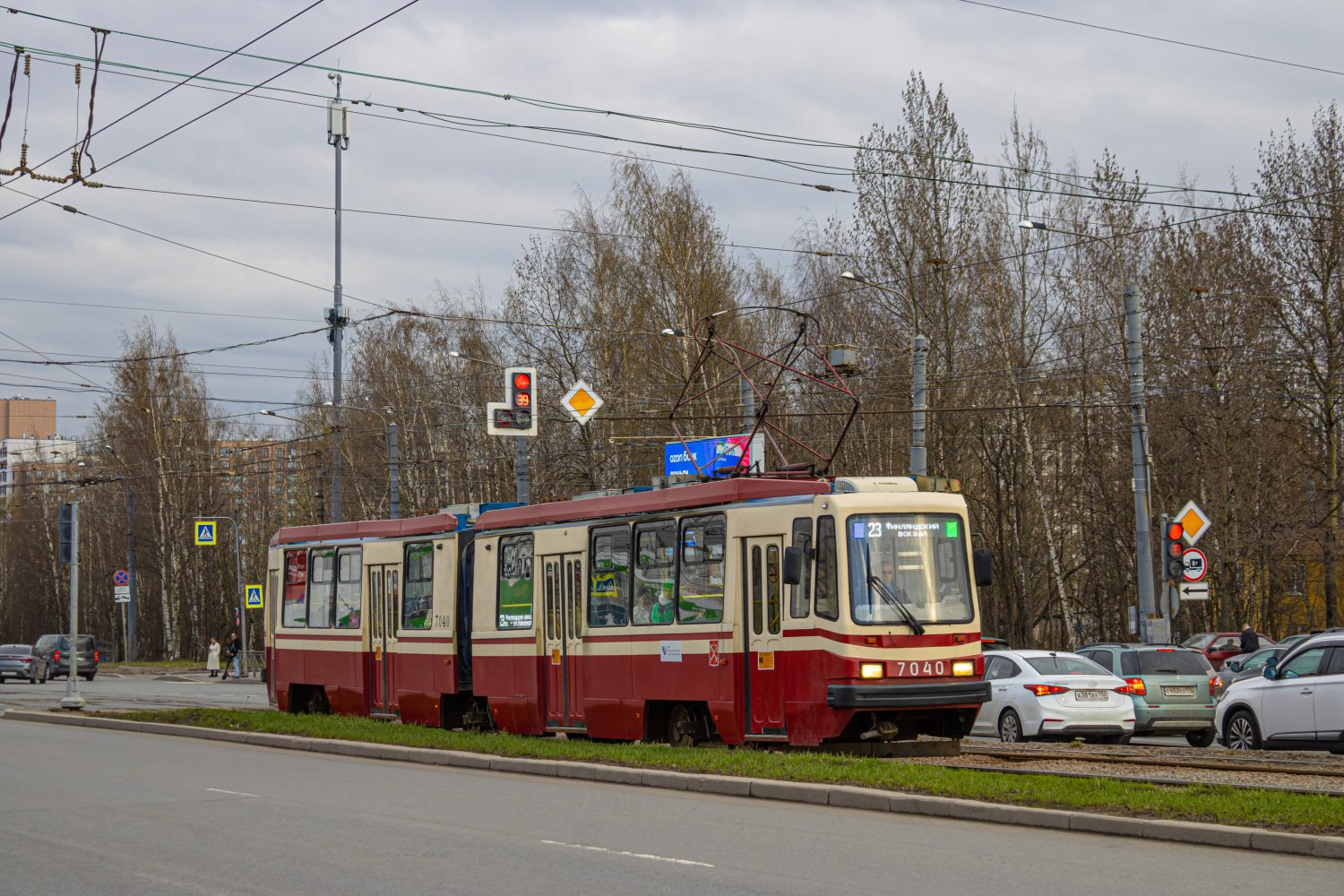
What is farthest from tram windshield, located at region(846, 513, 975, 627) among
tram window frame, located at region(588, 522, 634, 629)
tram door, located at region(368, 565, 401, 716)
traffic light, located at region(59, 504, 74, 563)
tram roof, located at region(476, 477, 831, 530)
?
traffic light, located at region(59, 504, 74, 563)

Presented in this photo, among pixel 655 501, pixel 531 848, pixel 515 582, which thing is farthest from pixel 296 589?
pixel 531 848

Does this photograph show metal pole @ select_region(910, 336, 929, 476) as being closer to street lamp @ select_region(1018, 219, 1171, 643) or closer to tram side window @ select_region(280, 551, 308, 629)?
street lamp @ select_region(1018, 219, 1171, 643)

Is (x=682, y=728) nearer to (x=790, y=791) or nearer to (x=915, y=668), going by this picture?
(x=915, y=668)

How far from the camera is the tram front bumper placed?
48.4 ft

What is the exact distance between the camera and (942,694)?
15242mm

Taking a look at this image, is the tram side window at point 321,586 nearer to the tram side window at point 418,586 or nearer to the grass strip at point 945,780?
the tram side window at point 418,586

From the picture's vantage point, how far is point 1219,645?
118ft

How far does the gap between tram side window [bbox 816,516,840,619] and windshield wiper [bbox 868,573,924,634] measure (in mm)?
386

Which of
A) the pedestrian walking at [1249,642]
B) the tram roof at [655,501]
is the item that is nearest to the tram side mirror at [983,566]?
the tram roof at [655,501]

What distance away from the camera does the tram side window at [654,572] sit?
56.4 ft

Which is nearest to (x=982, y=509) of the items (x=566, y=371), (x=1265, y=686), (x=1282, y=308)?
(x=1282, y=308)

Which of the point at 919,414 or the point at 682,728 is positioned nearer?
the point at 682,728

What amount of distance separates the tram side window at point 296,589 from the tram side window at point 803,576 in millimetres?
12431

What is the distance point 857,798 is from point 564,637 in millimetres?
7481
